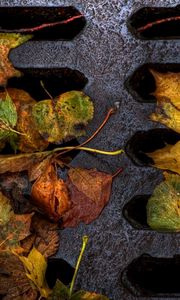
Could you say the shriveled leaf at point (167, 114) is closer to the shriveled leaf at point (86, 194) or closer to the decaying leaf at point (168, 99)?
the decaying leaf at point (168, 99)

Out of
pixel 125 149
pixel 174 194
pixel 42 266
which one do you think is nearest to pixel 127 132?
pixel 125 149

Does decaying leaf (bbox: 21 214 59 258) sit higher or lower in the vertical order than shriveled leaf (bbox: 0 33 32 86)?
lower

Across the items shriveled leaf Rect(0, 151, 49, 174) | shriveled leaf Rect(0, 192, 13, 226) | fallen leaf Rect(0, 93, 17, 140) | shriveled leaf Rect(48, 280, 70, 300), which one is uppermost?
fallen leaf Rect(0, 93, 17, 140)

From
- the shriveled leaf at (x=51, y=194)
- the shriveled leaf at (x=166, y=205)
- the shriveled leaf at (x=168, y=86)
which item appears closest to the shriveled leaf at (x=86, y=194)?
the shriveled leaf at (x=51, y=194)

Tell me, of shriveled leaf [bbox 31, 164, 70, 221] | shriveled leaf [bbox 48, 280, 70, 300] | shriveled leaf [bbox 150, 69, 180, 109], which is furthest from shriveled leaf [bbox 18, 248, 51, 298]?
shriveled leaf [bbox 150, 69, 180, 109]

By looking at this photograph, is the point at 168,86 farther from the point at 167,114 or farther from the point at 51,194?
the point at 51,194

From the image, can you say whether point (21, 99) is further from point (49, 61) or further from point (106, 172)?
point (106, 172)

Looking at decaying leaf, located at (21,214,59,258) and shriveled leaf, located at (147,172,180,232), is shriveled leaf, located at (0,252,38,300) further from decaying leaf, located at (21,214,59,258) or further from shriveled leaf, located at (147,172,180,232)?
shriveled leaf, located at (147,172,180,232)
